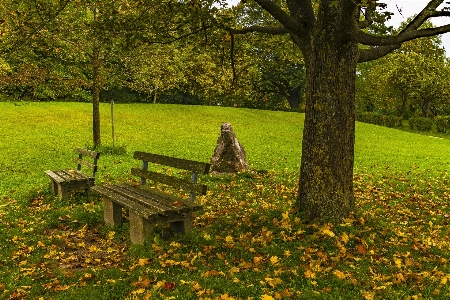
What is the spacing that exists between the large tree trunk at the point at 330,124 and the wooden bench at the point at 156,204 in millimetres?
1848

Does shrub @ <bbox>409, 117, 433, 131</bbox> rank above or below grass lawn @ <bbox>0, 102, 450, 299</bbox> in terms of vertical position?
above

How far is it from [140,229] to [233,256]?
1.46 meters

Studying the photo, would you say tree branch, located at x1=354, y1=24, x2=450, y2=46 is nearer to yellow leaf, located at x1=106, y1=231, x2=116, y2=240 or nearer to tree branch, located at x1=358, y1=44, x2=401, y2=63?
tree branch, located at x1=358, y1=44, x2=401, y2=63

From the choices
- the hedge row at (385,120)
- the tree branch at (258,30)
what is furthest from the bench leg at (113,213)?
the hedge row at (385,120)

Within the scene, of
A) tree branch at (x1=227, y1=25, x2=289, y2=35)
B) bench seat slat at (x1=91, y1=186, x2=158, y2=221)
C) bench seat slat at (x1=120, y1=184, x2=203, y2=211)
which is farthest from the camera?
tree branch at (x1=227, y1=25, x2=289, y2=35)

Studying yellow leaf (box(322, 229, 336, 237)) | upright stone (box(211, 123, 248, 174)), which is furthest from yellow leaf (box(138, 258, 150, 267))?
upright stone (box(211, 123, 248, 174))

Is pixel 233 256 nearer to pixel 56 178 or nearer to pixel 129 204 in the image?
pixel 129 204

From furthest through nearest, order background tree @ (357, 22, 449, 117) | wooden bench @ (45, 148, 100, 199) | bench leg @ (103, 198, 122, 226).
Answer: background tree @ (357, 22, 449, 117)
wooden bench @ (45, 148, 100, 199)
bench leg @ (103, 198, 122, 226)

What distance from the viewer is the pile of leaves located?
186 inches

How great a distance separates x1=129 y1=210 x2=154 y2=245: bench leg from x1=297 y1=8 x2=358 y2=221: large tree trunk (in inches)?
103

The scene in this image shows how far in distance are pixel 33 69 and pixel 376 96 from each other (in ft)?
168

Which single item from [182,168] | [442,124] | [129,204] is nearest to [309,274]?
[182,168]

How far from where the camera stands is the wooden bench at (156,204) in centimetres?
591

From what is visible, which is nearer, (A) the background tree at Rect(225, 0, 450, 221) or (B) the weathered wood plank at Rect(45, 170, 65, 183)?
(A) the background tree at Rect(225, 0, 450, 221)
